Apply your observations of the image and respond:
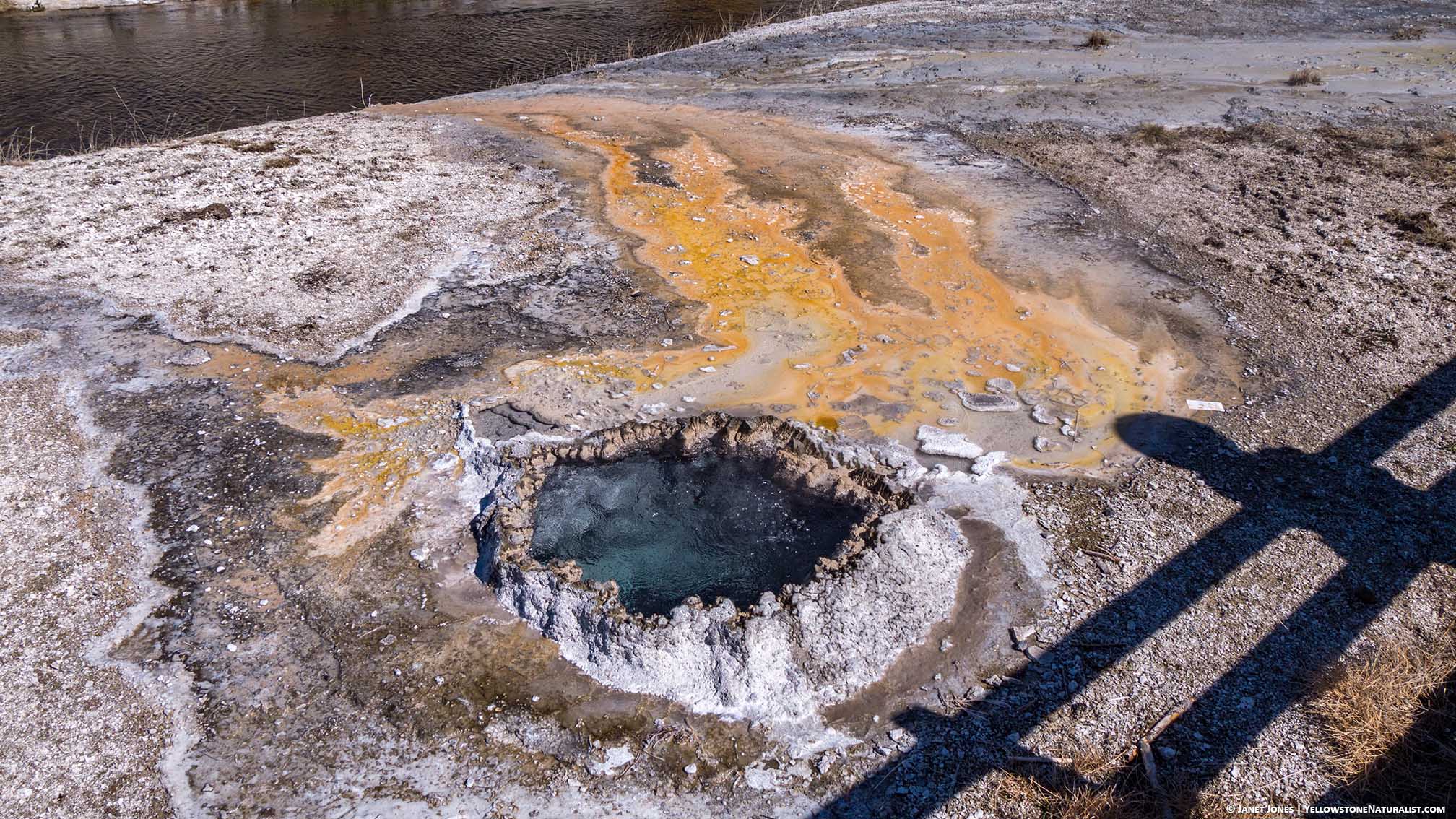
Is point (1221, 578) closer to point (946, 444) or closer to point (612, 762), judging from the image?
point (946, 444)

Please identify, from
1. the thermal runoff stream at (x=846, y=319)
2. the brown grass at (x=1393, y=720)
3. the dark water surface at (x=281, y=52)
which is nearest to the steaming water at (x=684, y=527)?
the thermal runoff stream at (x=846, y=319)

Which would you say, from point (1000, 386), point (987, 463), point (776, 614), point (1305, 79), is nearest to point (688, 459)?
point (776, 614)

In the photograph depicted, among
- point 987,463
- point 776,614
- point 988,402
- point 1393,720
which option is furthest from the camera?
point 988,402

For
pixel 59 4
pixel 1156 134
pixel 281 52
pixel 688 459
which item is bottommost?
pixel 688 459

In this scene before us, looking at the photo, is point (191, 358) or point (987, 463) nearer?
point (987, 463)

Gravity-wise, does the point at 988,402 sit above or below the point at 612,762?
above

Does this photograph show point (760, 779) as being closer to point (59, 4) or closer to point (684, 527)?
point (684, 527)

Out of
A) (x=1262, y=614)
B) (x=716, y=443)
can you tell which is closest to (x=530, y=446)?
(x=716, y=443)

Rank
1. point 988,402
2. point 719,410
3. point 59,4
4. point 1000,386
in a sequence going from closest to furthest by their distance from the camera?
point 719,410 < point 988,402 < point 1000,386 < point 59,4
